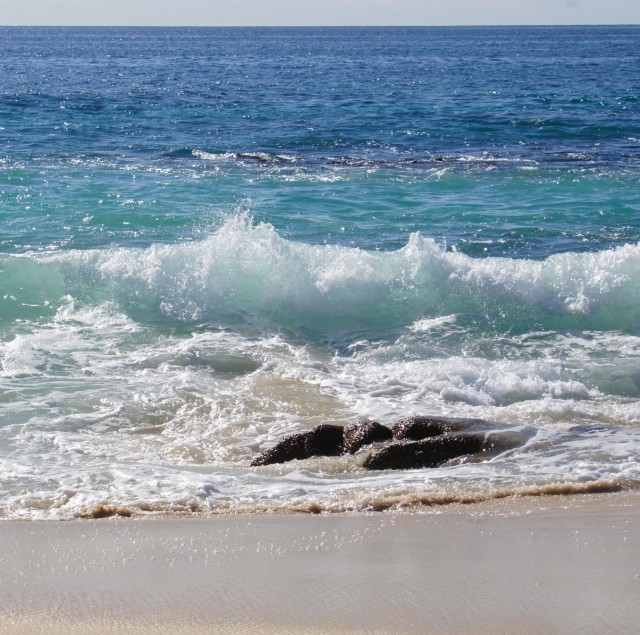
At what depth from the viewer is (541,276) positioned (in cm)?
1076

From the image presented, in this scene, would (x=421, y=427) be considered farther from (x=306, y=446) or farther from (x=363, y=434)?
(x=306, y=446)

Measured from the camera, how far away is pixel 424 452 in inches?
235

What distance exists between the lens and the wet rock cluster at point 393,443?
234 inches

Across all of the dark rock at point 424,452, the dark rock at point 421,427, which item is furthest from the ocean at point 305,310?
the dark rock at point 421,427

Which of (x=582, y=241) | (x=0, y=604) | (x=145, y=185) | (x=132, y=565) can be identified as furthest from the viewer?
(x=145, y=185)

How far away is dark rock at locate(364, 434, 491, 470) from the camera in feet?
19.4

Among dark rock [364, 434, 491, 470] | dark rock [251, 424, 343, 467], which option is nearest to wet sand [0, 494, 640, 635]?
dark rock [364, 434, 491, 470]

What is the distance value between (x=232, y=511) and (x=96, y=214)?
9.77 m

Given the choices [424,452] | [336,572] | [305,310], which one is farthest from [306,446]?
[305,310]

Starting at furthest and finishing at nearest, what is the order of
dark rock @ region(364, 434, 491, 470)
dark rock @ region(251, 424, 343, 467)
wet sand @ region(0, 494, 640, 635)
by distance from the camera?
dark rock @ region(251, 424, 343, 467) → dark rock @ region(364, 434, 491, 470) → wet sand @ region(0, 494, 640, 635)

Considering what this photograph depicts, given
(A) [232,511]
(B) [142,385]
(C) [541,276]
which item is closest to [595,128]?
(C) [541,276]

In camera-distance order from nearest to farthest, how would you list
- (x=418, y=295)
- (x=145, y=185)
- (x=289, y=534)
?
(x=289, y=534) < (x=418, y=295) < (x=145, y=185)

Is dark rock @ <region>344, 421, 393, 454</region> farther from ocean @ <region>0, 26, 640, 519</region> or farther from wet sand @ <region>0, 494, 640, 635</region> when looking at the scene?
wet sand @ <region>0, 494, 640, 635</region>

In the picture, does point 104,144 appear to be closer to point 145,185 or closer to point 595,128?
point 145,185
